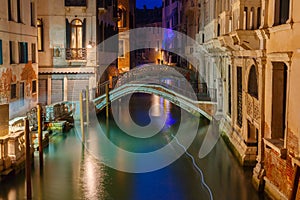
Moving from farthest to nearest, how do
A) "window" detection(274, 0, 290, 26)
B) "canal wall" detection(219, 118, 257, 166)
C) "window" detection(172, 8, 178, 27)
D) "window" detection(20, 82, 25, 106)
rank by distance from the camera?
"window" detection(172, 8, 178, 27) < "window" detection(20, 82, 25, 106) < "canal wall" detection(219, 118, 257, 166) < "window" detection(274, 0, 290, 26)

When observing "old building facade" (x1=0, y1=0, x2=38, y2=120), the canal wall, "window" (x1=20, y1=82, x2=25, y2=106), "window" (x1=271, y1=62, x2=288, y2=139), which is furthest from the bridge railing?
"window" (x1=271, y1=62, x2=288, y2=139)

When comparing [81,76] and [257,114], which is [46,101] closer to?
[81,76]

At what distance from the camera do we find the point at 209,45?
61.5ft

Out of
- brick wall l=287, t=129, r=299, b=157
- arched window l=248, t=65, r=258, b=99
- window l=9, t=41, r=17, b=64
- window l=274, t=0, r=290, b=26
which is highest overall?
window l=274, t=0, r=290, b=26

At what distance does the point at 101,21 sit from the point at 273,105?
53.1 ft

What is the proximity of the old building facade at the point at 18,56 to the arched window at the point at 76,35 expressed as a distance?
11.9ft

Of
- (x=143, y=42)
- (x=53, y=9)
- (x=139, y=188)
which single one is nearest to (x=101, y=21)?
(x=53, y=9)

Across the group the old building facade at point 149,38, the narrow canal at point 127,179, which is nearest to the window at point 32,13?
the narrow canal at point 127,179

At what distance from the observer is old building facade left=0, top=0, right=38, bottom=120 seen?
14.7 meters

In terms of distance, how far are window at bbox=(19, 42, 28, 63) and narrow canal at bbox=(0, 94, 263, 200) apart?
11.5 feet

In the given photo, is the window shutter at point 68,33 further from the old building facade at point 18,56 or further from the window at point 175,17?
the window at point 175,17

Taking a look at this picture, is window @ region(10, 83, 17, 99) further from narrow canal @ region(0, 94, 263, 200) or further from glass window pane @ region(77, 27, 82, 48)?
glass window pane @ region(77, 27, 82, 48)

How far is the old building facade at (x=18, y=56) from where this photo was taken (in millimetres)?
14742

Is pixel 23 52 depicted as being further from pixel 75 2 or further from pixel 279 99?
pixel 279 99
